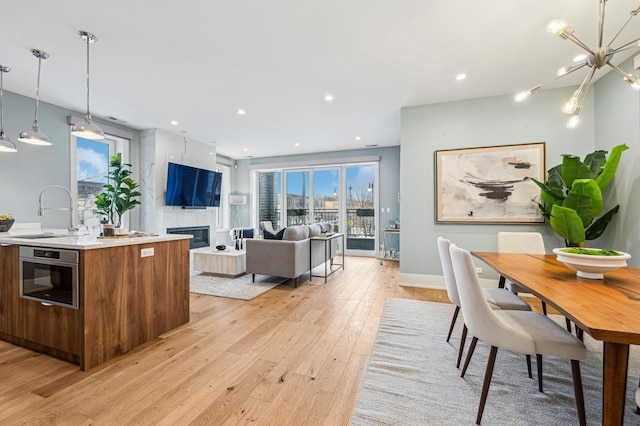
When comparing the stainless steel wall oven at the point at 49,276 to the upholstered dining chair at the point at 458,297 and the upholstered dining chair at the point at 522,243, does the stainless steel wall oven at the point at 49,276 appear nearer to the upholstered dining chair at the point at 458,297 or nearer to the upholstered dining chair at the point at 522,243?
the upholstered dining chair at the point at 458,297

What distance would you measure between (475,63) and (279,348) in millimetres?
3412

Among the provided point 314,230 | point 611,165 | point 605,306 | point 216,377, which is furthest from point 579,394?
point 314,230

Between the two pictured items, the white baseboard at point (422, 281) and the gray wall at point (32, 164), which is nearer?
the gray wall at point (32, 164)

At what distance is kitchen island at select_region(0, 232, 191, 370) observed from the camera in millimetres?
1861

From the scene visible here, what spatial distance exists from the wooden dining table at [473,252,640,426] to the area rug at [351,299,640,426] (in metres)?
0.64

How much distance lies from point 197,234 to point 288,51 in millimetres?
4862

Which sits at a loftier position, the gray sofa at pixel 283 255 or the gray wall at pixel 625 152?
the gray wall at pixel 625 152

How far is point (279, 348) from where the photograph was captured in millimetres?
2195

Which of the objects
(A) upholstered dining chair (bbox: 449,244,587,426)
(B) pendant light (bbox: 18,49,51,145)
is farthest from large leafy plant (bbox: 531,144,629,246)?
(B) pendant light (bbox: 18,49,51,145)

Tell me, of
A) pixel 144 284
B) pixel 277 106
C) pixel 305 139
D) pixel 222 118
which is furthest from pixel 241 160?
pixel 144 284

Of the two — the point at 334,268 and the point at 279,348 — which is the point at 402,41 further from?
the point at 334,268

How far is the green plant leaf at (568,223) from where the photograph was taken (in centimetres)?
262

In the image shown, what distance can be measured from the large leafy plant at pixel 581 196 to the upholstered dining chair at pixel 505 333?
174 cm

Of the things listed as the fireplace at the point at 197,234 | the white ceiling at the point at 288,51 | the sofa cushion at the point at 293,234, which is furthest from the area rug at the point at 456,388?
the fireplace at the point at 197,234
